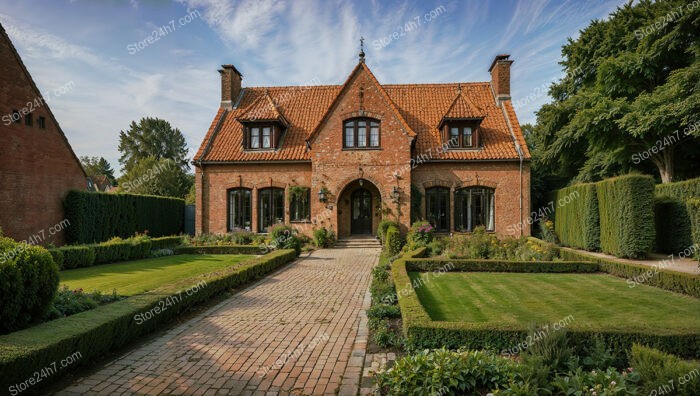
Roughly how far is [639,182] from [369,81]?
12.4 metres

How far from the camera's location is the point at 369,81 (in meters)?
19.5

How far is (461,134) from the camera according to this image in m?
19.8

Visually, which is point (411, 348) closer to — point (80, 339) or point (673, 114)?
point (80, 339)

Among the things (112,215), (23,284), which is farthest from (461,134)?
(23,284)

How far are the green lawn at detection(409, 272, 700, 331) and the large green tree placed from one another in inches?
351

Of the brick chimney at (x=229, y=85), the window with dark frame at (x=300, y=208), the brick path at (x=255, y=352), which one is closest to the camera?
the brick path at (x=255, y=352)

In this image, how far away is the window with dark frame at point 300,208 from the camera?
20266 mm

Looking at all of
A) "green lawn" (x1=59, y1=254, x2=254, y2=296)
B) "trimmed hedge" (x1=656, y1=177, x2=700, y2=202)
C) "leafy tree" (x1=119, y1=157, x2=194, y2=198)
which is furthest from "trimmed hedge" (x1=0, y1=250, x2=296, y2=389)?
"leafy tree" (x1=119, y1=157, x2=194, y2=198)

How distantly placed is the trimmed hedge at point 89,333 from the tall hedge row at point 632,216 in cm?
1311

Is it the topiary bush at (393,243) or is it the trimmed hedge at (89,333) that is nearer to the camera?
the trimmed hedge at (89,333)

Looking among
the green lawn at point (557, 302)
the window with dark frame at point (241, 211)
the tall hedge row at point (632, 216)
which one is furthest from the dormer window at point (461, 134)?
the window with dark frame at point (241, 211)

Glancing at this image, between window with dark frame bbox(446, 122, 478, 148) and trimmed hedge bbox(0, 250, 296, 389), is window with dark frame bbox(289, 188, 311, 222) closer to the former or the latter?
window with dark frame bbox(446, 122, 478, 148)

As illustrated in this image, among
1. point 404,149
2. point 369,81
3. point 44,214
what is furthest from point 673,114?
point 44,214

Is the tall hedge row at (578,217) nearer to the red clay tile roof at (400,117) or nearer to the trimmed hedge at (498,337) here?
the red clay tile roof at (400,117)
